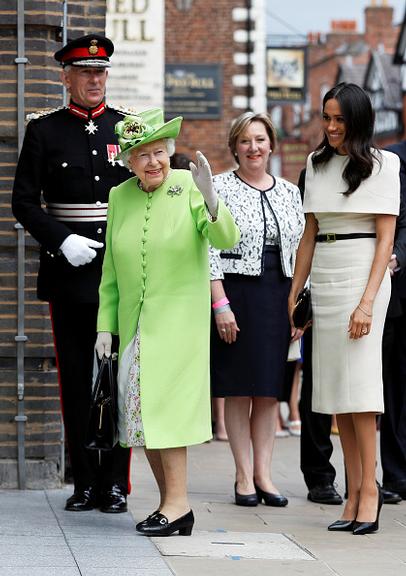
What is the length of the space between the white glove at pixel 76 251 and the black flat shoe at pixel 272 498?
1.74 meters

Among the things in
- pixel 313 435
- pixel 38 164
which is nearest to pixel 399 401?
pixel 313 435

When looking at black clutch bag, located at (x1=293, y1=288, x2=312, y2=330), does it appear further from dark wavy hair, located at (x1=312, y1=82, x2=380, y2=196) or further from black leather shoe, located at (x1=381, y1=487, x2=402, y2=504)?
black leather shoe, located at (x1=381, y1=487, x2=402, y2=504)

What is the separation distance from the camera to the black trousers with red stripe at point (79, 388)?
7.39 metres

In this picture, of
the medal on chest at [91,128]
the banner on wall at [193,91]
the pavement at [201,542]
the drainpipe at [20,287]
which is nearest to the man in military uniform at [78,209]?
the medal on chest at [91,128]

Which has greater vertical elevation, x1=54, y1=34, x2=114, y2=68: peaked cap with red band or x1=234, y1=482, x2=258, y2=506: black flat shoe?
x1=54, y1=34, x2=114, y2=68: peaked cap with red band

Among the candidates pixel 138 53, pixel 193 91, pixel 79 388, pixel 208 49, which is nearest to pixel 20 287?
pixel 79 388

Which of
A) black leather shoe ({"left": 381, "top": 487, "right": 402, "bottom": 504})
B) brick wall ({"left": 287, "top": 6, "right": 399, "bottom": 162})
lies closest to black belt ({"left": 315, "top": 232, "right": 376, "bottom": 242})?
black leather shoe ({"left": 381, "top": 487, "right": 402, "bottom": 504})

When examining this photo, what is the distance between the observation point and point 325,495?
26.5ft

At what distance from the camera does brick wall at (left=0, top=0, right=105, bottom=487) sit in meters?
7.97

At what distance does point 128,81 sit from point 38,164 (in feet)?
46.4

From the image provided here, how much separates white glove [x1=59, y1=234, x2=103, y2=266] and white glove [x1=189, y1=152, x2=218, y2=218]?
96 cm

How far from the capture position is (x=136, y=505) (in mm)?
7629

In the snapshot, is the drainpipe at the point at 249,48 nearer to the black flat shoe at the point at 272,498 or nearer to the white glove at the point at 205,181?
the black flat shoe at the point at 272,498

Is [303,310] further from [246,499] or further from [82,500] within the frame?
[82,500]
